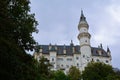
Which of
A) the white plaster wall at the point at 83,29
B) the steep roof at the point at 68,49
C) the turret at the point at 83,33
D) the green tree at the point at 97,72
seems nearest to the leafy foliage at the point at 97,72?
the green tree at the point at 97,72

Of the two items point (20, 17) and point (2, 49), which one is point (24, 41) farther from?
point (2, 49)

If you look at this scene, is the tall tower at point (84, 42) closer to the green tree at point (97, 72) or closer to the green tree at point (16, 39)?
the green tree at point (97, 72)

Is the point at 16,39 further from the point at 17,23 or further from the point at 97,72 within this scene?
the point at 97,72

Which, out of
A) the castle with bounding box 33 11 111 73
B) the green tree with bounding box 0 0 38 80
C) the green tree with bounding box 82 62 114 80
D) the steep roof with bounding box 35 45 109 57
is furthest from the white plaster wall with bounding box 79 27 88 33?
the green tree with bounding box 0 0 38 80

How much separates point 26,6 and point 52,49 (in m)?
97.2

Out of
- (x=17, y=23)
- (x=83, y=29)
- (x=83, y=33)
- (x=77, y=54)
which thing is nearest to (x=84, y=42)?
(x=83, y=33)

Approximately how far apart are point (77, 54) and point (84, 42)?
6.05 meters

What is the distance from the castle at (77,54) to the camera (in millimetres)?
125312

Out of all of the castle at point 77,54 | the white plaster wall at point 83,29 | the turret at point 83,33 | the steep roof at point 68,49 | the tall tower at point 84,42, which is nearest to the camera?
the castle at point 77,54

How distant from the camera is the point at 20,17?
29.3 metres

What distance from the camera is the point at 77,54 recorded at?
420ft

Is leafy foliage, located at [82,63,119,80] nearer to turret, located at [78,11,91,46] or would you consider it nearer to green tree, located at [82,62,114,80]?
green tree, located at [82,62,114,80]

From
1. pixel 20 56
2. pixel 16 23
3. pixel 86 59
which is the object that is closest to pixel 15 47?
pixel 20 56

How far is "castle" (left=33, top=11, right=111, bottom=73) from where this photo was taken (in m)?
125
